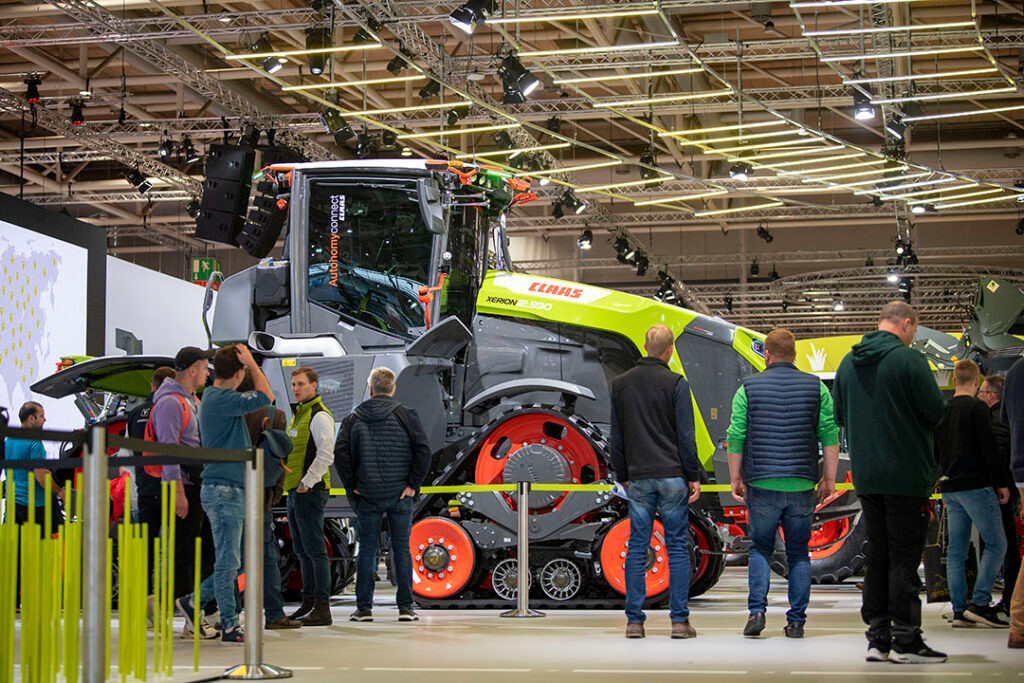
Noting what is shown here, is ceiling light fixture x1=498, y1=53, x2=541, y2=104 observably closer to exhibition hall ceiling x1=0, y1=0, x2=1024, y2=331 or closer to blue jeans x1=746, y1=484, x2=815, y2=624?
exhibition hall ceiling x1=0, y1=0, x2=1024, y2=331

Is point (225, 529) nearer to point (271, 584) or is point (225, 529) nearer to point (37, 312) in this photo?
point (271, 584)

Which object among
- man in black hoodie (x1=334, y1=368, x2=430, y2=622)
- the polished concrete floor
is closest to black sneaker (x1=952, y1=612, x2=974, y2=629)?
the polished concrete floor

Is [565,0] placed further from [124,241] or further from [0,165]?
[124,241]

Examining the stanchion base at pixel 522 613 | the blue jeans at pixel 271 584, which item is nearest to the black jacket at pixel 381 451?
the blue jeans at pixel 271 584

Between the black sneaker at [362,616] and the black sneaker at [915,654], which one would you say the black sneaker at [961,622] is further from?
the black sneaker at [362,616]

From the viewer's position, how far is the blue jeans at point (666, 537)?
6891mm

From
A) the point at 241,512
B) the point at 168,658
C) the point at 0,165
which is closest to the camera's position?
the point at 168,658

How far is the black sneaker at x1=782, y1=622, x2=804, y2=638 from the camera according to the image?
6.74 meters

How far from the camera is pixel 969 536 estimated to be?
7.46 m

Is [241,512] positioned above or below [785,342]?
below

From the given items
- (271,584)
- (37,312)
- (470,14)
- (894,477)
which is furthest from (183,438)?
(37,312)

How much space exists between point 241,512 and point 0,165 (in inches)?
797

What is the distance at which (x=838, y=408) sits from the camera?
6141 mm

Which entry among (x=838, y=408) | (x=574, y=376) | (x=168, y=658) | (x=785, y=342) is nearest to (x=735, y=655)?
(x=838, y=408)
